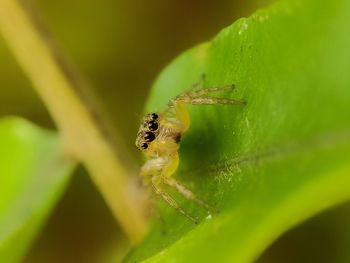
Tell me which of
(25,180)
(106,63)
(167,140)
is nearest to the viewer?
(167,140)

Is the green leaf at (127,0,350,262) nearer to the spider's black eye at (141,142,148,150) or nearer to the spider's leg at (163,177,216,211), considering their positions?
the spider's leg at (163,177,216,211)

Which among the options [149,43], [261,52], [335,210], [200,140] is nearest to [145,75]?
[149,43]

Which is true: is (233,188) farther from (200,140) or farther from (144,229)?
(144,229)

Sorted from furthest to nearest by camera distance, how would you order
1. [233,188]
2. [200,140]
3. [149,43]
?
1. [149,43]
2. [200,140]
3. [233,188]

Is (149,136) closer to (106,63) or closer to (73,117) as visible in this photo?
(73,117)

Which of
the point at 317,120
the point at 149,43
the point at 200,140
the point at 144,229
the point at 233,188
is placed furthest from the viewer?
the point at 149,43

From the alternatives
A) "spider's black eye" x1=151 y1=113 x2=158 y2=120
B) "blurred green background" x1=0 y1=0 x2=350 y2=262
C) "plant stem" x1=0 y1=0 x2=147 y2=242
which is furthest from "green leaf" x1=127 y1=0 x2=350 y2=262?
"blurred green background" x1=0 y1=0 x2=350 y2=262

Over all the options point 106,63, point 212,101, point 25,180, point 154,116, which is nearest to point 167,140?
point 154,116
